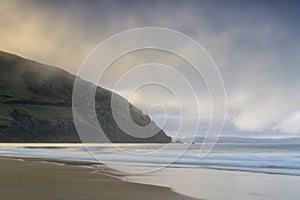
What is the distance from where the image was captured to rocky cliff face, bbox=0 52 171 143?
14012cm

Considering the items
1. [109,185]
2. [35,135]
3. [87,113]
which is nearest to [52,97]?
[87,113]

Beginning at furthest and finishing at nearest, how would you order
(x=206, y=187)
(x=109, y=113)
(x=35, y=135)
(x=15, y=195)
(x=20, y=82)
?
(x=20, y=82)
(x=109, y=113)
(x=35, y=135)
(x=206, y=187)
(x=15, y=195)

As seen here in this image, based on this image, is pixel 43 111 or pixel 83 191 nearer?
pixel 83 191

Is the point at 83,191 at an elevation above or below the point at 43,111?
below

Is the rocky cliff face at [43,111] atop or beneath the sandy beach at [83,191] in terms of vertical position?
atop

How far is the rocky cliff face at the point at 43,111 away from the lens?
14012 centimetres

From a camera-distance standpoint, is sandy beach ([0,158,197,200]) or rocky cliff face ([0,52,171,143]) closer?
sandy beach ([0,158,197,200])

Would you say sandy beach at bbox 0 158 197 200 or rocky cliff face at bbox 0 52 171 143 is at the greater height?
rocky cliff face at bbox 0 52 171 143

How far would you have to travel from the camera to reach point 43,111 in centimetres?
16025

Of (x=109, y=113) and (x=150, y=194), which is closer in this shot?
(x=150, y=194)

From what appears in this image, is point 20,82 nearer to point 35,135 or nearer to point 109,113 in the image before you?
point 109,113

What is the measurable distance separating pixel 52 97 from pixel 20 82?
22.4m

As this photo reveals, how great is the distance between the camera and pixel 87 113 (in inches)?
A: 6737

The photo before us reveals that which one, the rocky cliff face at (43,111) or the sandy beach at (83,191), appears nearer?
the sandy beach at (83,191)
